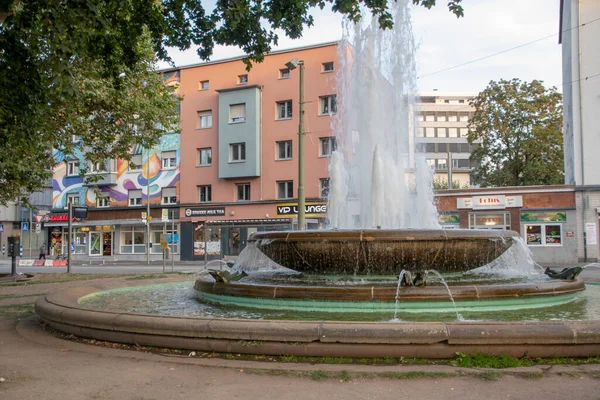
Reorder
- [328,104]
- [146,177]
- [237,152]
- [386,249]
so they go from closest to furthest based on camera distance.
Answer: [386,249], [328,104], [237,152], [146,177]

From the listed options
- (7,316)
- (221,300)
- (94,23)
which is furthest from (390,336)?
(7,316)

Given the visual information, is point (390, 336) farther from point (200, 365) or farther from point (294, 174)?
point (294, 174)

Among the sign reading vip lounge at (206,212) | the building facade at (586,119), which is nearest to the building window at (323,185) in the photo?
the sign reading vip lounge at (206,212)

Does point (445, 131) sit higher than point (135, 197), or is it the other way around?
point (445, 131)

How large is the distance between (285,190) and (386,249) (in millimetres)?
30448

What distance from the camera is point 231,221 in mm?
39656

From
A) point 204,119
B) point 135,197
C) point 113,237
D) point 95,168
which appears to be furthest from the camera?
point 113,237

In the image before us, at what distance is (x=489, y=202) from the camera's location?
33.0 m

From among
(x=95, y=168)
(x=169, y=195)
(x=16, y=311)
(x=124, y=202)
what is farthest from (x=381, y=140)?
(x=124, y=202)

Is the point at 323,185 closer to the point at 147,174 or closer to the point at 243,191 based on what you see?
the point at 243,191

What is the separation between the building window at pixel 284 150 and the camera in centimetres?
3841

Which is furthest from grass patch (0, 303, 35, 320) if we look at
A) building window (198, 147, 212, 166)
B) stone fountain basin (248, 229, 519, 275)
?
building window (198, 147, 212, 166)

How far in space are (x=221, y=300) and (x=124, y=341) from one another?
2343 millimetres

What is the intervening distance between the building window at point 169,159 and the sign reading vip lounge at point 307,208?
10479mm
